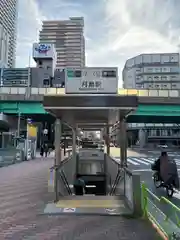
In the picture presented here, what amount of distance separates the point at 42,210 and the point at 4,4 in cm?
13434

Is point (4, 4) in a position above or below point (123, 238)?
above

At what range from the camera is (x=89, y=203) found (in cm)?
705

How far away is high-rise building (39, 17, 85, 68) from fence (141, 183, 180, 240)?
145 meters

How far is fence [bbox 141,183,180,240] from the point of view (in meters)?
4.47

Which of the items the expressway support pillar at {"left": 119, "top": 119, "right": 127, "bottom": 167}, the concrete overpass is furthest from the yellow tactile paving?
the concrete overpass

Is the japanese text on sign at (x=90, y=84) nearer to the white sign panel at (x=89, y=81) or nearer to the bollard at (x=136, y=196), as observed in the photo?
the white sign panel at (x=89, y=81)

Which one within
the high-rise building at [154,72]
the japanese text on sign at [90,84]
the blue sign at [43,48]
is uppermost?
the blue sign at [43,48]

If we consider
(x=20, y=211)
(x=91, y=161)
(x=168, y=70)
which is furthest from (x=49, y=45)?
(x=20, y=211)

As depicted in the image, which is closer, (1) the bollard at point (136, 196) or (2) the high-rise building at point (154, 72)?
(1) the bollard at point (136, 196)

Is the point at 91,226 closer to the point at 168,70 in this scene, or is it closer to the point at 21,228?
the point at 21,228

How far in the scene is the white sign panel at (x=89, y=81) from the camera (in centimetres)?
720

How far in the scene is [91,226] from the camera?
17.4ft

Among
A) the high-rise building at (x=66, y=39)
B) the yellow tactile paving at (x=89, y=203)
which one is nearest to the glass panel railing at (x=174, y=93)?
the yellow tactile paving at (x=89, y=203)

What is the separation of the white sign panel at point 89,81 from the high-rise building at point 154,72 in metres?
90.3
